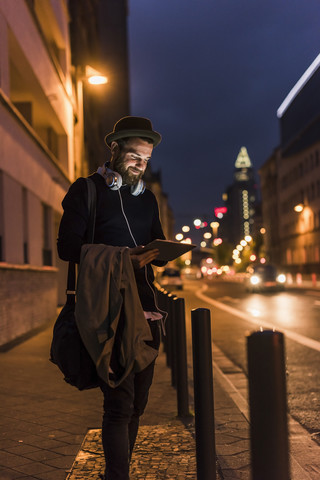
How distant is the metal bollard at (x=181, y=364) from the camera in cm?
530

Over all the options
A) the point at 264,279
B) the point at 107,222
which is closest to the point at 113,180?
the point at 107,222

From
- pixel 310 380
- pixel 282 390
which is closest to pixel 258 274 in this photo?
pixel 310 380

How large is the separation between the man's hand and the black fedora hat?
69 cm

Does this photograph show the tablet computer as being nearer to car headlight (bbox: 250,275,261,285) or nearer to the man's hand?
the man's hand

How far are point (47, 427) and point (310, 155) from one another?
6570 cm

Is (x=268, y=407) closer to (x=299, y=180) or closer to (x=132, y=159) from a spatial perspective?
(x=132, y=159)

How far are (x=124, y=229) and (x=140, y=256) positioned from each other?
328 millimetres

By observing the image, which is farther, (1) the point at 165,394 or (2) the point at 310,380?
(2) the point at 310,380

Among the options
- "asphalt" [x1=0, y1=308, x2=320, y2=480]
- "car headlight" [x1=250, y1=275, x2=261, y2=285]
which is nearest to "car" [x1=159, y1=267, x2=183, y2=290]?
"car headlight" [x1=250, y1=275, x2=261, y2=285]

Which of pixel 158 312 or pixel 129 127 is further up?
pixel 129 127

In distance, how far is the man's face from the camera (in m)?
3.42

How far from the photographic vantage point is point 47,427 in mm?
5051

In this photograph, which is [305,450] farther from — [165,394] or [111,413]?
[165,394]

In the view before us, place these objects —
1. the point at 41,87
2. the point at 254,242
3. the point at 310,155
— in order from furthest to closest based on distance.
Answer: the point at 254,242
the point at 310,155
the point at 41,87
